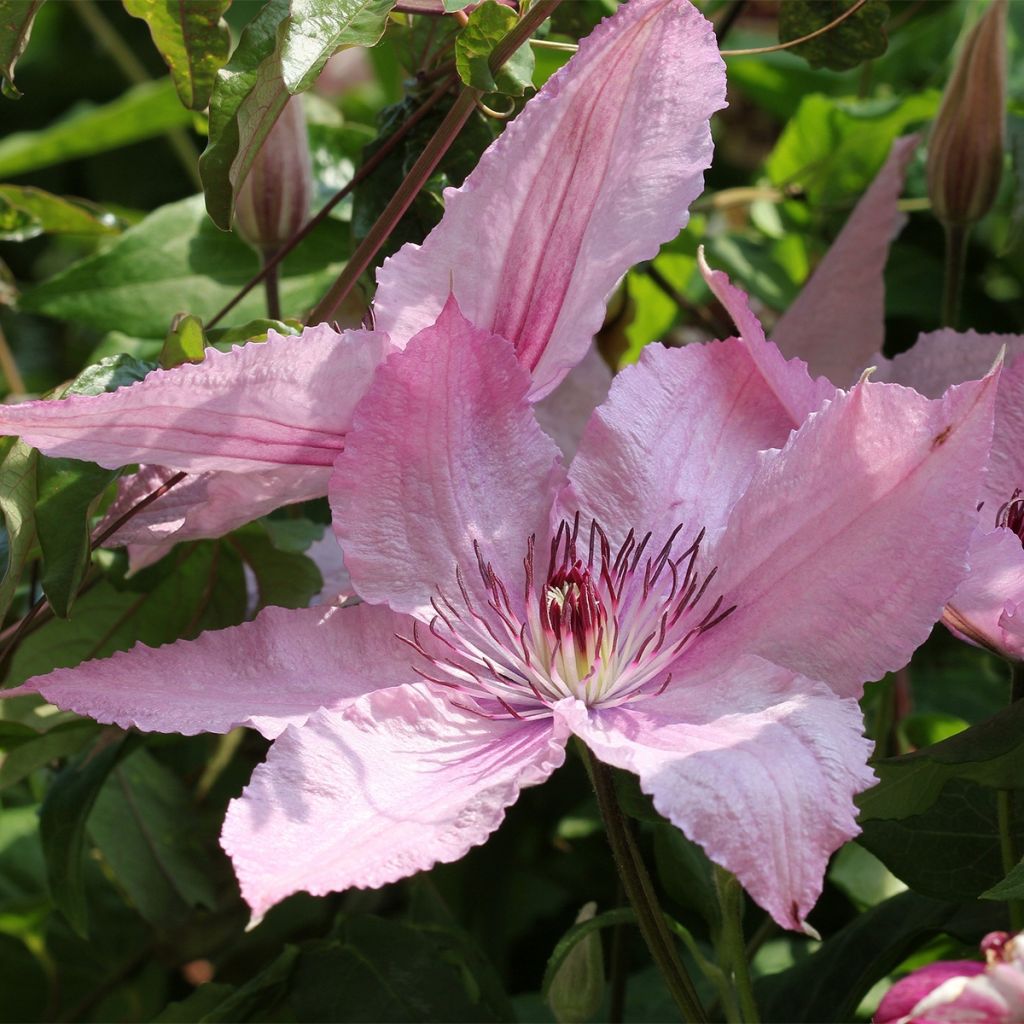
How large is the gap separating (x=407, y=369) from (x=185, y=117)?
25.3 inches

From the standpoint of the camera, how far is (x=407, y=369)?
16.7 inches

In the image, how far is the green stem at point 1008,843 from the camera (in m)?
0.47

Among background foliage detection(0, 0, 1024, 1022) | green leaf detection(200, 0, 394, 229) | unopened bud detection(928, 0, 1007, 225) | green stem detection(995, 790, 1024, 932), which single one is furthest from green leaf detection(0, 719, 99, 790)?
unopened bud detection(928, 0, 1007, 225)

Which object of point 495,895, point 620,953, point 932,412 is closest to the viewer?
point 932,412

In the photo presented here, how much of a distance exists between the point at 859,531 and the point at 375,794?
0.15 meters

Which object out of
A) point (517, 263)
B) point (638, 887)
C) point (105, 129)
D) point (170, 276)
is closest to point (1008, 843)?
point (638, 887)

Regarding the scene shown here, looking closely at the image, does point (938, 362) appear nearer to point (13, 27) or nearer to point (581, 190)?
point (581, 190)

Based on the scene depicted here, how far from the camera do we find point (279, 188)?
2.06 feet

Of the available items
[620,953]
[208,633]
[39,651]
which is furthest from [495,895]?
[208,633]

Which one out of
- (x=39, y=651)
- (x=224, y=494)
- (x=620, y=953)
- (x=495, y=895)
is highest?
(x=224, y=494)

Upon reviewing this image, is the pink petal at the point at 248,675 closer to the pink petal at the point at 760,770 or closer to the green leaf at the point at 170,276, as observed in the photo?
the pink petal at the point at 760,770

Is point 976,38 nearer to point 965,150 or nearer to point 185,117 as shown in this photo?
point 965,150

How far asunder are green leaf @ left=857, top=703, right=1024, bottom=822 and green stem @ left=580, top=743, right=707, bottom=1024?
0.26 ft

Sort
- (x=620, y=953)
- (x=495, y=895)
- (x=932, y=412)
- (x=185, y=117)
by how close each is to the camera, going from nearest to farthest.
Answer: (x=932, y=412) < (x=620, y=953) < (x=495, y=895) < (x=185, y=117)
